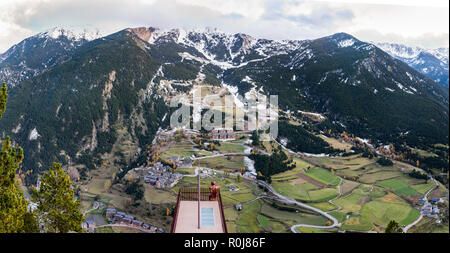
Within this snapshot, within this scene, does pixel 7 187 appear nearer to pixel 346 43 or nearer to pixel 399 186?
pixel 399 186

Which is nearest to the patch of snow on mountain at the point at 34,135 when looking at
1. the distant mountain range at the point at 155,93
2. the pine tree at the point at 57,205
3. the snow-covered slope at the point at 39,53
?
the distant mountain range at the point at 155,93

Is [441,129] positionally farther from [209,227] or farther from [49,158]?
[49,158]

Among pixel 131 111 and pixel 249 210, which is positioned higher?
pixel 131 111

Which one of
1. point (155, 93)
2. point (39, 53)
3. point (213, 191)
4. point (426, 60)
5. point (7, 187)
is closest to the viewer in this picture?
point (7, 187)

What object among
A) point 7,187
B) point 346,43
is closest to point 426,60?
point 346,43

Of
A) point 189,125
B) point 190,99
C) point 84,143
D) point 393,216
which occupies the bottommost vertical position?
point 393,216

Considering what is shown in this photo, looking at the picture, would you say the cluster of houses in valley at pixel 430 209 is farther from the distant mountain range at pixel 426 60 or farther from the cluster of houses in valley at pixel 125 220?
the distant mountain range at pixel 426 60

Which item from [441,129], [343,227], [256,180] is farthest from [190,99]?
[441,129]
